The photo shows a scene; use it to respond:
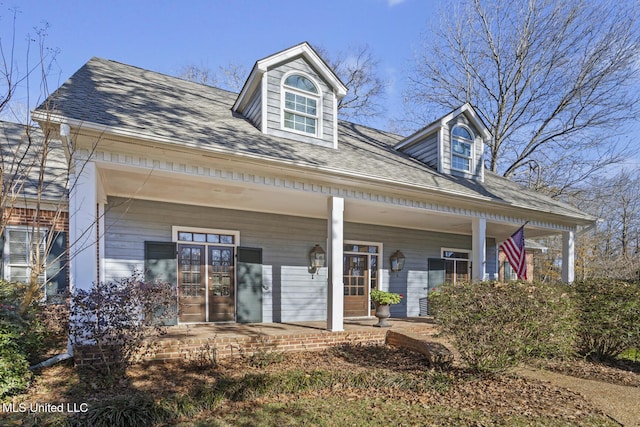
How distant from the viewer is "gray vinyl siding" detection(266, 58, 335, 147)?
24.2 ft

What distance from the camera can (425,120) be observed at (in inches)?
774

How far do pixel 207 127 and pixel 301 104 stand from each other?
7.41 ft

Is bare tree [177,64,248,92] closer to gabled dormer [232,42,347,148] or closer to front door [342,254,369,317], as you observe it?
gabled dormer [232,42,347,148]

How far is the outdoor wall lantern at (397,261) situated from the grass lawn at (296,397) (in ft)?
15.2

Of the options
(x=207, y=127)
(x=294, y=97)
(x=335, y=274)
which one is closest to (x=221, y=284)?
(x=335, y=274)

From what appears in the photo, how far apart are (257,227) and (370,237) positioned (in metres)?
3.14

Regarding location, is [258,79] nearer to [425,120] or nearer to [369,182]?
[369,182]

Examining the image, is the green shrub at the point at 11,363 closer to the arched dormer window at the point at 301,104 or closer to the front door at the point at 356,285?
the arched dormer window at the point at 301,104

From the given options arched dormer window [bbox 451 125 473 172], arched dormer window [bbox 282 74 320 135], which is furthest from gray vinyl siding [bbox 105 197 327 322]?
arched dormer window [bbox 451 125 473 172]

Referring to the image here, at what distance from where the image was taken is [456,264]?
460 inches

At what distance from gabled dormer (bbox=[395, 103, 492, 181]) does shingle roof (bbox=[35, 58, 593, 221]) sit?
1.20ft

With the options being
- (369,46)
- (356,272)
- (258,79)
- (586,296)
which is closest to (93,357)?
(258,79)

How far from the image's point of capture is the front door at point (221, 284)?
306 inches

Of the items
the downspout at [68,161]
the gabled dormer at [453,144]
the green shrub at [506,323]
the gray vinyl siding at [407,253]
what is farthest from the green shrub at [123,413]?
the gabled dormer at [453,144]
